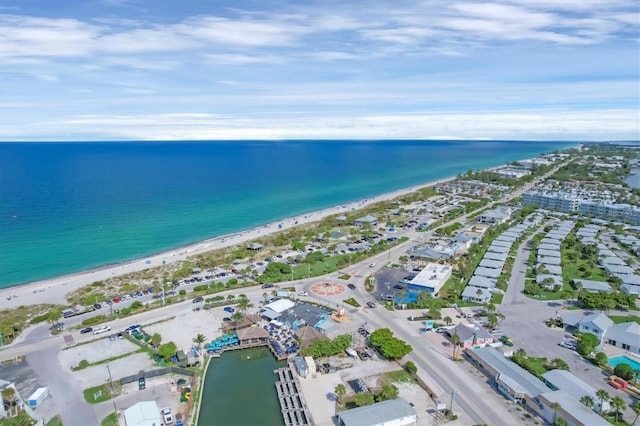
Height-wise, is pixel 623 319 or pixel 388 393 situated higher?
pixel 388 393

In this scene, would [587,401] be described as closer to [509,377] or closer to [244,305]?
[509,377]

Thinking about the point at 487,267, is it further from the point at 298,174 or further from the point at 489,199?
the point at 298,174

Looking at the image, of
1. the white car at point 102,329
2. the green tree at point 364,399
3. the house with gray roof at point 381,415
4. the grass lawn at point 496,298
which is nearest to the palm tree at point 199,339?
the white car at point 102,329

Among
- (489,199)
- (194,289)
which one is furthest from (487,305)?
(489,199)

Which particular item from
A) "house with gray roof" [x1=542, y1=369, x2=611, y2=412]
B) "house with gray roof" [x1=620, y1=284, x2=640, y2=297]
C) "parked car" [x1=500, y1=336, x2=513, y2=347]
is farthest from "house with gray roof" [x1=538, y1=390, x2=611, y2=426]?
"house with gray roof" [x1=620, y1=284, x2=640, y2=297]

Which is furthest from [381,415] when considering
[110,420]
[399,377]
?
[110,420]

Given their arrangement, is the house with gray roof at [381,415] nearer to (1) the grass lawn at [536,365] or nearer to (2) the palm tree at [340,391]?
(2) the palm tree at [340,391]
